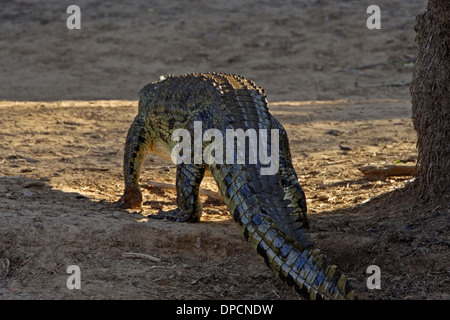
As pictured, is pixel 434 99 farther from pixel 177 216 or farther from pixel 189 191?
pixel 177 216

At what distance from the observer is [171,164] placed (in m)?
8.08

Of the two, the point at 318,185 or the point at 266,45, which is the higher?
the point at 266,45

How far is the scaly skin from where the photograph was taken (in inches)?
155

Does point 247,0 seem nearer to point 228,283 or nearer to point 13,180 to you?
point 13,180

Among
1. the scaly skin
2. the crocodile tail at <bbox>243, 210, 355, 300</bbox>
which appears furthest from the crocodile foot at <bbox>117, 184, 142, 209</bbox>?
the crocodile tail at <bbox>243, 210, 355, 300</bbox>

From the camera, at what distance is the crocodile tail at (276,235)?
12.5ft

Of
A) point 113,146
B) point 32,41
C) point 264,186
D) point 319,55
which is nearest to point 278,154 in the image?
point 264,186

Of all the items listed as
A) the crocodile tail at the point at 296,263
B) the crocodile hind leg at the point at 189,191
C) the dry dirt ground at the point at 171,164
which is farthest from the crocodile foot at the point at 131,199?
the crocodile tail at the point at 296,263

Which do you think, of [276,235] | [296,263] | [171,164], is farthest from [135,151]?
[296,263]

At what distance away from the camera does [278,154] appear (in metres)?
5.27

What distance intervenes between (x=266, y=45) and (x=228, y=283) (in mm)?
10153

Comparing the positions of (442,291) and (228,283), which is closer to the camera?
(442,291)

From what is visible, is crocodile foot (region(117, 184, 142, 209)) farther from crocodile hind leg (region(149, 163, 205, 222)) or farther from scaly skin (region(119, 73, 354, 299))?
crocodile hind leg (region(149, 163, 205, 222))

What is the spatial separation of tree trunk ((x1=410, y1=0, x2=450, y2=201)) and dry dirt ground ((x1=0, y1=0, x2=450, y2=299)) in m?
0.28
